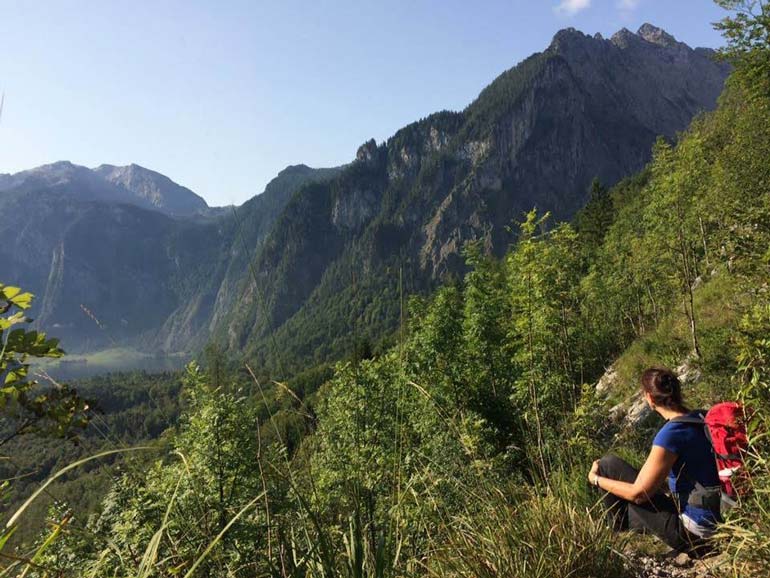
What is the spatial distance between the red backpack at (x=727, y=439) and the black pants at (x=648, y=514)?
1.28ft

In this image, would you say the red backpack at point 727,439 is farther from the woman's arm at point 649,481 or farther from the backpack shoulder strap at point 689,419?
the woman's arm at point 649,481

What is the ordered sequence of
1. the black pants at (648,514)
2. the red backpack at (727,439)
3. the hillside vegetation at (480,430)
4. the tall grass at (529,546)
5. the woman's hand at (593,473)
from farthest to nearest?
the woman's hand at (593,473) < the black pants at (648,514) < the red backpack at (727,439) < the tall grass at (529,546) < the hillside vegetation at (480,430)

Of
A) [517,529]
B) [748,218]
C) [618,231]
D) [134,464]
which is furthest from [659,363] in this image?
[618,231]

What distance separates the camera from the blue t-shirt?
10.9ft

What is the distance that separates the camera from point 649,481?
3357mm

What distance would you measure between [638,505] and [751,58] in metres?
13.2

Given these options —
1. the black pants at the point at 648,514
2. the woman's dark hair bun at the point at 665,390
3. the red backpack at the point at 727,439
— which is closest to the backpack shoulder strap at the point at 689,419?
the red backpack at the point at 727,439

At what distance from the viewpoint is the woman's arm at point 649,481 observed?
334 cm

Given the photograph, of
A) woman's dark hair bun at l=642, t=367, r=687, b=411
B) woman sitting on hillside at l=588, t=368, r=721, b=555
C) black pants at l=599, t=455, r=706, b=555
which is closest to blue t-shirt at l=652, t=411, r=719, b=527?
woman sitting on hillside at l=588, t=368, r=721, b=555

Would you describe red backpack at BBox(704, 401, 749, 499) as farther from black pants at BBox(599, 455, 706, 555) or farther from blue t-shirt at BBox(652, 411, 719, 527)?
black pants at BBox(599, 455, 706, 555)

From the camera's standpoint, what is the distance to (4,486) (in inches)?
66.5

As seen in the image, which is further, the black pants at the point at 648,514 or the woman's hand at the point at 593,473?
the woman's hand at the point at 593,473

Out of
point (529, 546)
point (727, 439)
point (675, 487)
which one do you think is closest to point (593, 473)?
point (675, 487)

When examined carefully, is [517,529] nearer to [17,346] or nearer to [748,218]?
[17,346]
